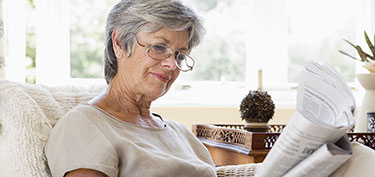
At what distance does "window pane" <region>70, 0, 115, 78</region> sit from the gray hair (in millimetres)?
1442

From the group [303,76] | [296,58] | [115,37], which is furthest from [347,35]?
[303,76]

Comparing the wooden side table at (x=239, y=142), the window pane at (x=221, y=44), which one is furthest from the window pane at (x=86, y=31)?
the wooden side table at (x=239, y=142)

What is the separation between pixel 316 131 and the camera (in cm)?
90

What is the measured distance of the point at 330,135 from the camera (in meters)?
0.91

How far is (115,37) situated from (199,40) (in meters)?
0.27

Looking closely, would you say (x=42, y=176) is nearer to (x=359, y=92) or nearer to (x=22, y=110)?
(x=22, y=110)

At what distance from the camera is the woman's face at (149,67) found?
147cm

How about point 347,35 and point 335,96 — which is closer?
point 335,96

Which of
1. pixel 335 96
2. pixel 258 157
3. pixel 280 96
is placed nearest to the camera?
pixel 335 96

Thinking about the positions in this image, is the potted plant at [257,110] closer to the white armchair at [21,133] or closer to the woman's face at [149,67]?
the woman's face at [149,67]

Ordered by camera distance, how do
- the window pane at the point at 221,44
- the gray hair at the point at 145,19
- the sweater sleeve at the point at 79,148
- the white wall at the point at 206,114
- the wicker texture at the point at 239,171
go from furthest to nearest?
the window pane at the point at 221,44, the white wall at the point at 206,114, the wicker texture at the point at 239,171, the gray hair at the point at 145,19, the sweater sleeve at the point at 79,148

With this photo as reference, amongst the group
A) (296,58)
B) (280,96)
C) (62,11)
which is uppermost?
(62,11)

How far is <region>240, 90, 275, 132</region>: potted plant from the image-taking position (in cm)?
214

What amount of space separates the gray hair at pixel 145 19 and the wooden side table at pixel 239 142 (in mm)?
598
